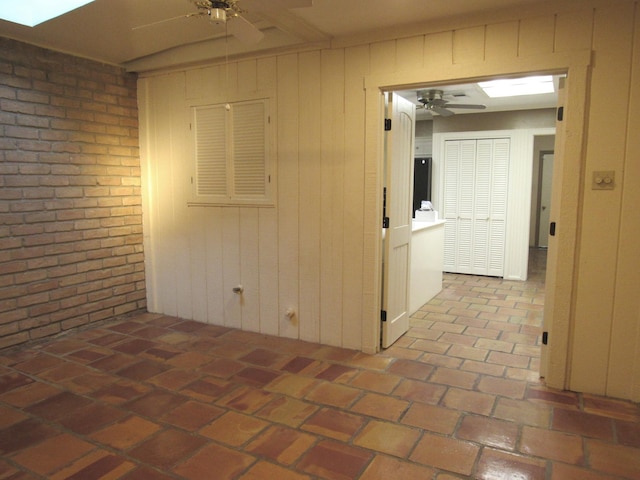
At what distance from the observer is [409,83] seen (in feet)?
10.1

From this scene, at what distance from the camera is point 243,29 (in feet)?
7.53

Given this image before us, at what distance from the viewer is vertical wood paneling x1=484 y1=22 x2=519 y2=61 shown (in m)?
2.74

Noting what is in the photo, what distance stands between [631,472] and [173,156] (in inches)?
160

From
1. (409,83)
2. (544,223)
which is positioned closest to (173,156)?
(409,83)

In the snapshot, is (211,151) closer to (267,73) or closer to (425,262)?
(267,73)

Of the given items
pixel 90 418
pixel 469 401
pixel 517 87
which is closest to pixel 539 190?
pixel 517 87

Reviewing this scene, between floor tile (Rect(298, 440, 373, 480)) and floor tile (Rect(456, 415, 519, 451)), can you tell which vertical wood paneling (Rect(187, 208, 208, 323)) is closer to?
floor tile (Rect(298, 440, 373, 480))

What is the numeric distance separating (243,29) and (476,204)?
487cm

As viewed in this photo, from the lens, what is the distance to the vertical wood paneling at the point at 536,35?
2645 millimetres

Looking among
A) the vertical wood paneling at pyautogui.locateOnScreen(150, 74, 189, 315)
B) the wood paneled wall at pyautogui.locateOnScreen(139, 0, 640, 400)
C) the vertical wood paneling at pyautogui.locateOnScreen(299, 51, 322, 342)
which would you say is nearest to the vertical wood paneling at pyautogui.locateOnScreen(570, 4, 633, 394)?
the wood paneled wall at pyautogui.locateOnScreen(139, 0, 640, 400)

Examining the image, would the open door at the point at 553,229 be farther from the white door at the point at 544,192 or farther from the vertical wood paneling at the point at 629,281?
the white door at the point at 544,192

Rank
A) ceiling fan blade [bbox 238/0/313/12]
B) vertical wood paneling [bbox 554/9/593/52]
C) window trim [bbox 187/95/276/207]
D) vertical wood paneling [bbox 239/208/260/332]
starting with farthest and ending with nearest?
vertical wood paneling [bbox 239/208/260/332]
window trim [bbox 187/95/276/207]
vertical wood paneling [bbox 554/9/593/52]
ceiling fan blade [bbox 238/0/313/12]

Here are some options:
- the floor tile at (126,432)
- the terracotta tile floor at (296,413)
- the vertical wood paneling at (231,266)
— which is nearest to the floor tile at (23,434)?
the terracotta tile floor at (296,413)

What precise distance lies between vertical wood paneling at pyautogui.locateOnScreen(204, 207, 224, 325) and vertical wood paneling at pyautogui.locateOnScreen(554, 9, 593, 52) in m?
2.89
